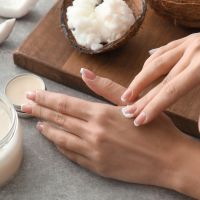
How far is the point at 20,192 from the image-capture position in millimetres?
910

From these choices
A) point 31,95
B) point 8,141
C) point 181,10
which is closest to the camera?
point 8,141

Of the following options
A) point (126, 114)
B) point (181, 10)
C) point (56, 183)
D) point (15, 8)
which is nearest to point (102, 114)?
point (126, 114)

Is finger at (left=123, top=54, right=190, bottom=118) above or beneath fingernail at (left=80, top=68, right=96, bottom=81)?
beneath

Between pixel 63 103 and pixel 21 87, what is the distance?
149 millimetres

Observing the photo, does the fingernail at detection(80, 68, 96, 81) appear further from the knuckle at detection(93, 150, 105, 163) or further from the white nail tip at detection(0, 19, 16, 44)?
the white nail tip at detection(0, 19, 16, 44)

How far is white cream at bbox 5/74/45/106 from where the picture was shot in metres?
1.03

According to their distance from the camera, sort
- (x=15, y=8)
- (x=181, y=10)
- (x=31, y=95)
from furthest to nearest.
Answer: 1. (x=15, y=8)
2. (x=181, y=10)
3. (x=31, y=95)

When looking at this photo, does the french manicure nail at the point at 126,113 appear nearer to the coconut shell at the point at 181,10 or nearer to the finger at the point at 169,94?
the finger at the point at 169,94

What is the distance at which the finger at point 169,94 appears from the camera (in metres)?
0.90

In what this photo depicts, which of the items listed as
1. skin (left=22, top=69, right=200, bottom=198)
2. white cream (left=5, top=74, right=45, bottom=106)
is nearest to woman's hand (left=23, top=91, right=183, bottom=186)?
skin (left=22, top=69, right=200, bottom=198)

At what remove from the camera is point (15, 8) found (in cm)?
120

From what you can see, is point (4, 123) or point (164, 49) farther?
point (164, 49)

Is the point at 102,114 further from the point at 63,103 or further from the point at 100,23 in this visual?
the point at 100,23

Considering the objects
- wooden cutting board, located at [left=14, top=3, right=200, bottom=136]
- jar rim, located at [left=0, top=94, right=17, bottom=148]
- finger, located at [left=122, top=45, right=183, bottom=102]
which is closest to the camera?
jar rim, located at [left=0, top=94, right=17, bottom=148]
